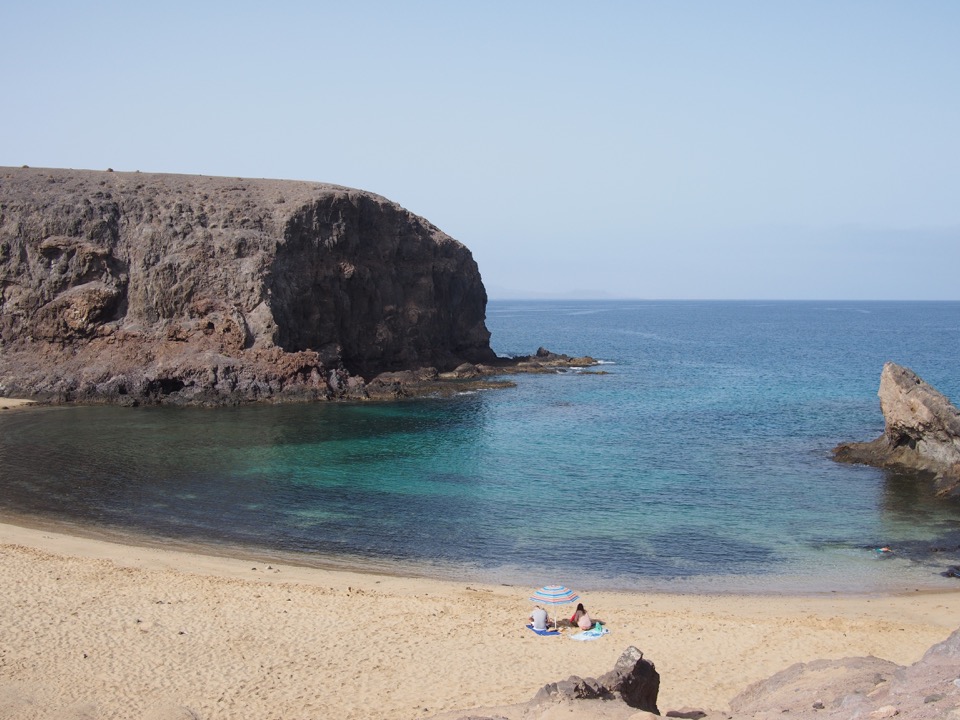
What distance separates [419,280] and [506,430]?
28.4 m

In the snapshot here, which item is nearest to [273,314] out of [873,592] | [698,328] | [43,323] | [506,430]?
[43,323]

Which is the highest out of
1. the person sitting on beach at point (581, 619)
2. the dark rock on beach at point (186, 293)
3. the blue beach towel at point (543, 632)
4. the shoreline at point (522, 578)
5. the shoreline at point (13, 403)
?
the dark rock on beach at point (186, 293)

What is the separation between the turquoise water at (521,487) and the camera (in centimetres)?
2652

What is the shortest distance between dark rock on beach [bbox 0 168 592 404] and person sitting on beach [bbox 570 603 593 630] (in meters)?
39.7

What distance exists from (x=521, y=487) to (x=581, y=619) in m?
15.3

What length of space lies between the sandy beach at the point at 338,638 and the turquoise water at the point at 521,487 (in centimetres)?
223

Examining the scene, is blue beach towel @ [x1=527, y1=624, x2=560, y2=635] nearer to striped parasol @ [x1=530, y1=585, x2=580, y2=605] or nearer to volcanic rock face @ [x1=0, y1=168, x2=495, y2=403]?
striped parasol @ [x1=530, y1=585, x2=580, y2=605]

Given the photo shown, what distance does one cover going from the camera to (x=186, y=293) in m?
59.8

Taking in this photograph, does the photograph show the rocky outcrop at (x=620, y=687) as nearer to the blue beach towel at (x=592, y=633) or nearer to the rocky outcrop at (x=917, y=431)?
the blue beach towel at (x=592, y=633)

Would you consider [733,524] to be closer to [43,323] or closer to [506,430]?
[506,430]

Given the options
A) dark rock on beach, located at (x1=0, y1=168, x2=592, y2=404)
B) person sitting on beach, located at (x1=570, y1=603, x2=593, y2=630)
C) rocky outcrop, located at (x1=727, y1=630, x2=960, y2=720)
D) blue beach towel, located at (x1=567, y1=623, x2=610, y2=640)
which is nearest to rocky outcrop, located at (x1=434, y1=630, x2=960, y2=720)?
rocky outcrop, located at (x1=727, y1=630, x2=960, y2=720)

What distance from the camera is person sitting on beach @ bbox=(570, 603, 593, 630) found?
786 inches

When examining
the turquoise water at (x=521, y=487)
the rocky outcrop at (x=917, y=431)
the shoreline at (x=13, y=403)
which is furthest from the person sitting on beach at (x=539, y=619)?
the shoreline at (x=13, y=403)

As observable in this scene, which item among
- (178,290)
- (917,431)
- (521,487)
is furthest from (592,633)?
(178,290)
